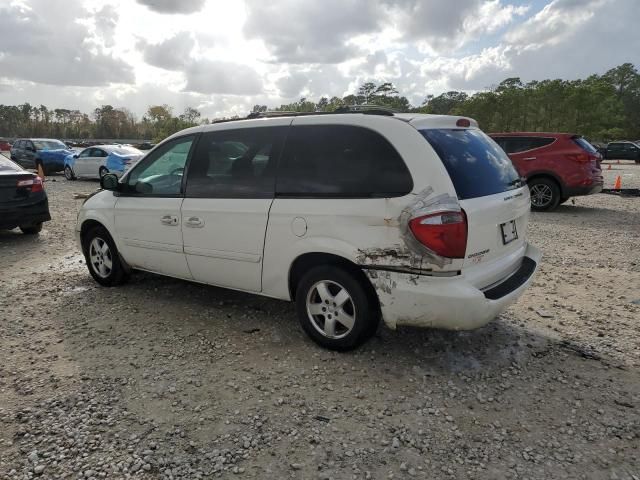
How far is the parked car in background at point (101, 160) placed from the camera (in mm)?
16906

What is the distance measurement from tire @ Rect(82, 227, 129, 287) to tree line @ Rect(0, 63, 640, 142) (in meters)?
27.8

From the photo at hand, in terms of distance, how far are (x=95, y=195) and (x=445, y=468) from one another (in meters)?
4.63

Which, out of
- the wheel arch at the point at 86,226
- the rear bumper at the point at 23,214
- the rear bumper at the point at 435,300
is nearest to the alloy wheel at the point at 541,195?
the rear bumper at the point at 435,300

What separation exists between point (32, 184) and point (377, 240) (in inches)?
267

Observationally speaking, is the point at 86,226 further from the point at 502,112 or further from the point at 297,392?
the point at 502,112

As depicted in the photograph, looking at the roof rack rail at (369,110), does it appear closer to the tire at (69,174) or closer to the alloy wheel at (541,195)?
the alloy wheel at (541,195)

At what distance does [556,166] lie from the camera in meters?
10.3

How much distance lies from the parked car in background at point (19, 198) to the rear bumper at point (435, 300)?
658 centimetres

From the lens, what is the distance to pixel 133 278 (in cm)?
565

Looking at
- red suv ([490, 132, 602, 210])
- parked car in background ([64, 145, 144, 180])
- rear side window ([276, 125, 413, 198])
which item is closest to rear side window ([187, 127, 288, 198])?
rear side window ([276, 125, 413, 198])

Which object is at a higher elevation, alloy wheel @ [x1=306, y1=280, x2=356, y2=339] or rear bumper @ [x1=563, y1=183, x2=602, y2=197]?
rear bumper @ [x1=563, y1=183, x2=602, y2=197]

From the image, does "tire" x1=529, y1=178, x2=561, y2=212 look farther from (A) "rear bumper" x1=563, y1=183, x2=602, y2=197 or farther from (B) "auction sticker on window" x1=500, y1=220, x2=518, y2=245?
(B) "auction sticker on window" x1=500, y1=220, x2=518, y2=245

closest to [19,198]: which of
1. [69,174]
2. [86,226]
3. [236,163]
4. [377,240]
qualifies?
[86,226]

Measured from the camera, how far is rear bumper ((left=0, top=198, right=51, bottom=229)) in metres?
7.38
